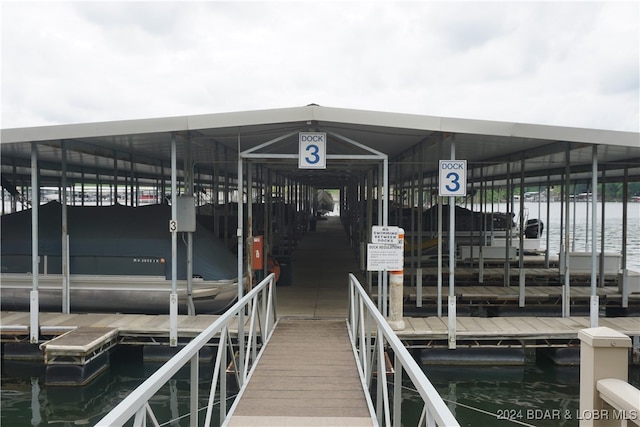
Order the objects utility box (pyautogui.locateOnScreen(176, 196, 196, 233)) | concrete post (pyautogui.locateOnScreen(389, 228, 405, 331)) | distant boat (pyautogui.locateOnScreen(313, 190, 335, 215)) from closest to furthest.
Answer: concrete post (pyautogui.locateOnScreen(389, 228, 405, 331)) → utility box (pyautogui.locateOnScreen(176, 196, 196, 233)) → distant boat (pyautogui.locateOnScreen(313, 190, 335, 215))

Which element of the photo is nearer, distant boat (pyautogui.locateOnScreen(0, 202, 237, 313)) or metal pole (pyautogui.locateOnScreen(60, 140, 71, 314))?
metal pole (pyautogui.locateOnScreen(60, 140, 71, 314))

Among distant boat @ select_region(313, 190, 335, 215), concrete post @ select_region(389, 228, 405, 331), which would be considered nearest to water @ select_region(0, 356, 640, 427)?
concrete post @ select_region(389, 228, 405, 331)

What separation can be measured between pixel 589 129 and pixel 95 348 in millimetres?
8151

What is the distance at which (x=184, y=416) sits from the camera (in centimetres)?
673

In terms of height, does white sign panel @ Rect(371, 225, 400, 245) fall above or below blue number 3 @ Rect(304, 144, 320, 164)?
below

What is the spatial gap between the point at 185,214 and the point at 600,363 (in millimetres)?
6499

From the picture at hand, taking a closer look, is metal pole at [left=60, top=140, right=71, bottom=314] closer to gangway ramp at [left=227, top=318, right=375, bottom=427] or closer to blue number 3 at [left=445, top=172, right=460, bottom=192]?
gangway ramp at [left=227, top=318, right=375, bottom=427]

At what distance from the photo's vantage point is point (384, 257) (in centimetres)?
749

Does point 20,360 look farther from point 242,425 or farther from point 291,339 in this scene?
point 242,425

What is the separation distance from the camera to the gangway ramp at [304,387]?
4.29 metres

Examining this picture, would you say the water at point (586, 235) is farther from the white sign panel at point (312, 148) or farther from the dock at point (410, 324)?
the white sign panel at point (312, 148)

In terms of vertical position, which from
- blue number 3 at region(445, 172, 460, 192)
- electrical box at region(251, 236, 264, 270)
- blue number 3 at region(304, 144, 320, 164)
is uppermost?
blue number 3 at region(304, 144, 320, 164)

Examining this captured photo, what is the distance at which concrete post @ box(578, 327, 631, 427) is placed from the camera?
322 centimetres

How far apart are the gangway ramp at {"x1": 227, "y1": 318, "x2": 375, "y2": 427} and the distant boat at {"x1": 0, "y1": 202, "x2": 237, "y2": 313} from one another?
222cm
